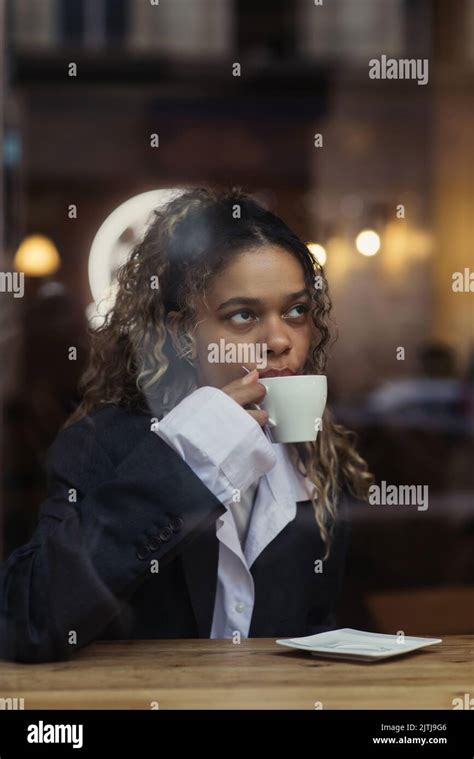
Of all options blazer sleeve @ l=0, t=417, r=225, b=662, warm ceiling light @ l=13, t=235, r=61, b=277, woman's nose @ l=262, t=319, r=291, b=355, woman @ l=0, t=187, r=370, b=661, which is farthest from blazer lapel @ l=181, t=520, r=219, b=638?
warm ceiling light @ l=13, t=235, r=61, b=277

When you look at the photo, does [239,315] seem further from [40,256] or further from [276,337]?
[40,256]

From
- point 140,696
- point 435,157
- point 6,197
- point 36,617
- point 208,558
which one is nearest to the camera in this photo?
point 140,696

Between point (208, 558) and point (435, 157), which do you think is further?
point (435, 157)

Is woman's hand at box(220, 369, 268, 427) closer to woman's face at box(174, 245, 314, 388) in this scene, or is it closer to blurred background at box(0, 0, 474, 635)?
woman's face at box(174, 245, 314, 388)

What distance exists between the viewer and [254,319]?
138 cm

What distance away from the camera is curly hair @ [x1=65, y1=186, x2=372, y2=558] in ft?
4.71

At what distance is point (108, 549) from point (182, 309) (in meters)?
0.37

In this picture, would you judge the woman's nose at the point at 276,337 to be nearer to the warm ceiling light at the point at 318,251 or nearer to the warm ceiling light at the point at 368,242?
the warm ceiling light at the point at 318,251

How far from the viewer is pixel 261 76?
18.9ft

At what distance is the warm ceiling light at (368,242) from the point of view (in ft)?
7.33

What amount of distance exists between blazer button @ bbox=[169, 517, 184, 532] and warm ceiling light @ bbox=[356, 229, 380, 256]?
1080 millimetres
